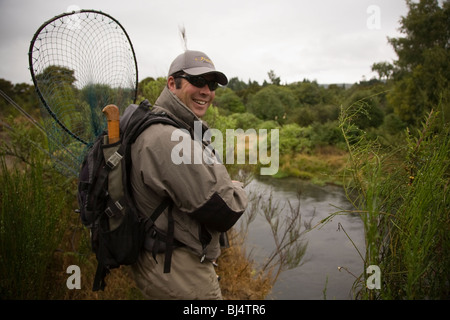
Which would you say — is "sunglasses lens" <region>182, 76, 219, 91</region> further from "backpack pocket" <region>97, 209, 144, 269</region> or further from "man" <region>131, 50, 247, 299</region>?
"backpack pocket" <region>97, 209, 144, 269</region>

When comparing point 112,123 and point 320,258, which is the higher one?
point 112,123

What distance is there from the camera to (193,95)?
82.4 inches

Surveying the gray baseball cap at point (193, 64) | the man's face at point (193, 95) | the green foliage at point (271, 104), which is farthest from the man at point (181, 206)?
the green foliage at point (271, 104)

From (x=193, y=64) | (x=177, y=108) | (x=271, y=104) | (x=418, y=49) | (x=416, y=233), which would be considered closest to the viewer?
(x=416, y=233)

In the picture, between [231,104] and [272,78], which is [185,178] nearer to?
[231,104]

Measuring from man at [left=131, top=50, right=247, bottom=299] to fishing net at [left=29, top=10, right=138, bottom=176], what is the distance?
904 millimetres

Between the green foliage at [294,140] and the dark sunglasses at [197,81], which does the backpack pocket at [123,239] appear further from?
the green foliage at [294,140]

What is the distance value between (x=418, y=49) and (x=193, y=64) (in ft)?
46.1

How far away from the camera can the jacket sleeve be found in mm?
1634

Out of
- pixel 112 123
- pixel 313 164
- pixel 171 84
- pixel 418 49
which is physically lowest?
pixel 313 164

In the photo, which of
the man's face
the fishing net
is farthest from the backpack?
the fishing net

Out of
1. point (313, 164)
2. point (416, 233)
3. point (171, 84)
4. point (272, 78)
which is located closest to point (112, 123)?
point (171, 84)
